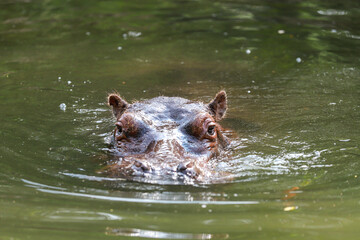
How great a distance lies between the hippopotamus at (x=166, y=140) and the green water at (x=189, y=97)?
8.7 inches

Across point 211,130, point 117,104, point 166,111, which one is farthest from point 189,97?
point 211,130

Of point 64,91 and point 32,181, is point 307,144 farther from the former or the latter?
point 64,91

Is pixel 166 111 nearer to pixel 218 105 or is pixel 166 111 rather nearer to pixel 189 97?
pixel 218 105

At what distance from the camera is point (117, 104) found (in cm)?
941

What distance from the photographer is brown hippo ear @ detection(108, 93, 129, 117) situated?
928 centimetres

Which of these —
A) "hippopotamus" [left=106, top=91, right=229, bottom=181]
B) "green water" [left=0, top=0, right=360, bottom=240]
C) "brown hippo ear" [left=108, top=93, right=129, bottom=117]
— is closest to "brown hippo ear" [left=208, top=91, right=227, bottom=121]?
"hippopotamus" [left=106, top=91, right=229, bottom=181]

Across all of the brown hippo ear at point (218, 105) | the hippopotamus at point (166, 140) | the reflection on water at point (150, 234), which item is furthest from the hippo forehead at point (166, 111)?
the reflection on water at point (150, 234)

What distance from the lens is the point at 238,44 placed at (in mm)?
15625

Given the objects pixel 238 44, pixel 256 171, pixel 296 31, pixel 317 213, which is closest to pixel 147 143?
pixel 256 171

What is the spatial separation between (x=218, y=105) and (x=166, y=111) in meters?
1.38

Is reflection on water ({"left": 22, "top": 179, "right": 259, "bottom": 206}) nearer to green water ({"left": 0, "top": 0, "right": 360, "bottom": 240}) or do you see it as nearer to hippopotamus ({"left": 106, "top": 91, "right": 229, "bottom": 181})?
green water ({"left": 0, "top": 0, "right": 360, "bottom": 240})

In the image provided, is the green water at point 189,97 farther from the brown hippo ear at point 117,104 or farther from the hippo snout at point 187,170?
the brown hippo ear at point 117,104

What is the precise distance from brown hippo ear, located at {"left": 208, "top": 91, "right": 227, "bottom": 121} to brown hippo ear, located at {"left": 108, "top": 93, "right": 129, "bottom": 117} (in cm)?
134

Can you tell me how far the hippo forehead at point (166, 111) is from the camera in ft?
26.5
